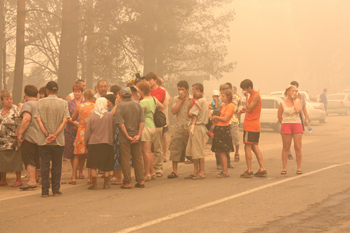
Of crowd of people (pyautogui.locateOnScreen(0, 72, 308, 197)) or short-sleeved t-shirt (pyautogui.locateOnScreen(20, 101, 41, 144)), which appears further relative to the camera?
short-sleeved t-shirt (pyautogui.locateOnScreen(20, 101, 41, 144))

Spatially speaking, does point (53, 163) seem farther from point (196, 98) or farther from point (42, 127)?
point (196, 98)

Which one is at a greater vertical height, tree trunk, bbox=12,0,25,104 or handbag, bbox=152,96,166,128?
tree trunk, bbox=12,0,25,104

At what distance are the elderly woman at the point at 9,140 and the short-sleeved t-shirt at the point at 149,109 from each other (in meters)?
2.52

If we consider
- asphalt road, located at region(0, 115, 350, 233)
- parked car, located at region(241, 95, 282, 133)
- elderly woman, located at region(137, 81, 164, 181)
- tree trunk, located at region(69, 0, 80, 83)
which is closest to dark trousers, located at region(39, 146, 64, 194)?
asphalt road, located at region(0, 115, 350, 233)

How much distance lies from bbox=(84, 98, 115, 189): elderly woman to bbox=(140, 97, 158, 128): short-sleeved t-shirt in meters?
0.94

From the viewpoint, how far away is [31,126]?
8906 millimetres

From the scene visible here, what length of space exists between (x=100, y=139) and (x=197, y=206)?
8.17ft

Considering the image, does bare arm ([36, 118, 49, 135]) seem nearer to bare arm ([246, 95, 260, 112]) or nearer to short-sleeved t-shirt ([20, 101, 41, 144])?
short-sleeved t-shirt ([20, 101, 41, 144])

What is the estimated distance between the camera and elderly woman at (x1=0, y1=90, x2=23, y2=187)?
9.50 m

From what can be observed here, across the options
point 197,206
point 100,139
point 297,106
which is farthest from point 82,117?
point 297,106

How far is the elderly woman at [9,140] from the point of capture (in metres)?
9.50

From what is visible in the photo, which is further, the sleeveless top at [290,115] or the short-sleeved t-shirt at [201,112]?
the sleeveless top at [290,115]

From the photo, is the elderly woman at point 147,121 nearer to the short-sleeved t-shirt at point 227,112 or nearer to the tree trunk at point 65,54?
the short-sleeved t-shirt at point 227,112

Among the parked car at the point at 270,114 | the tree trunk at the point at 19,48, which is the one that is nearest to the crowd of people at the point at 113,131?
the tree trunk at the point at 19,48
